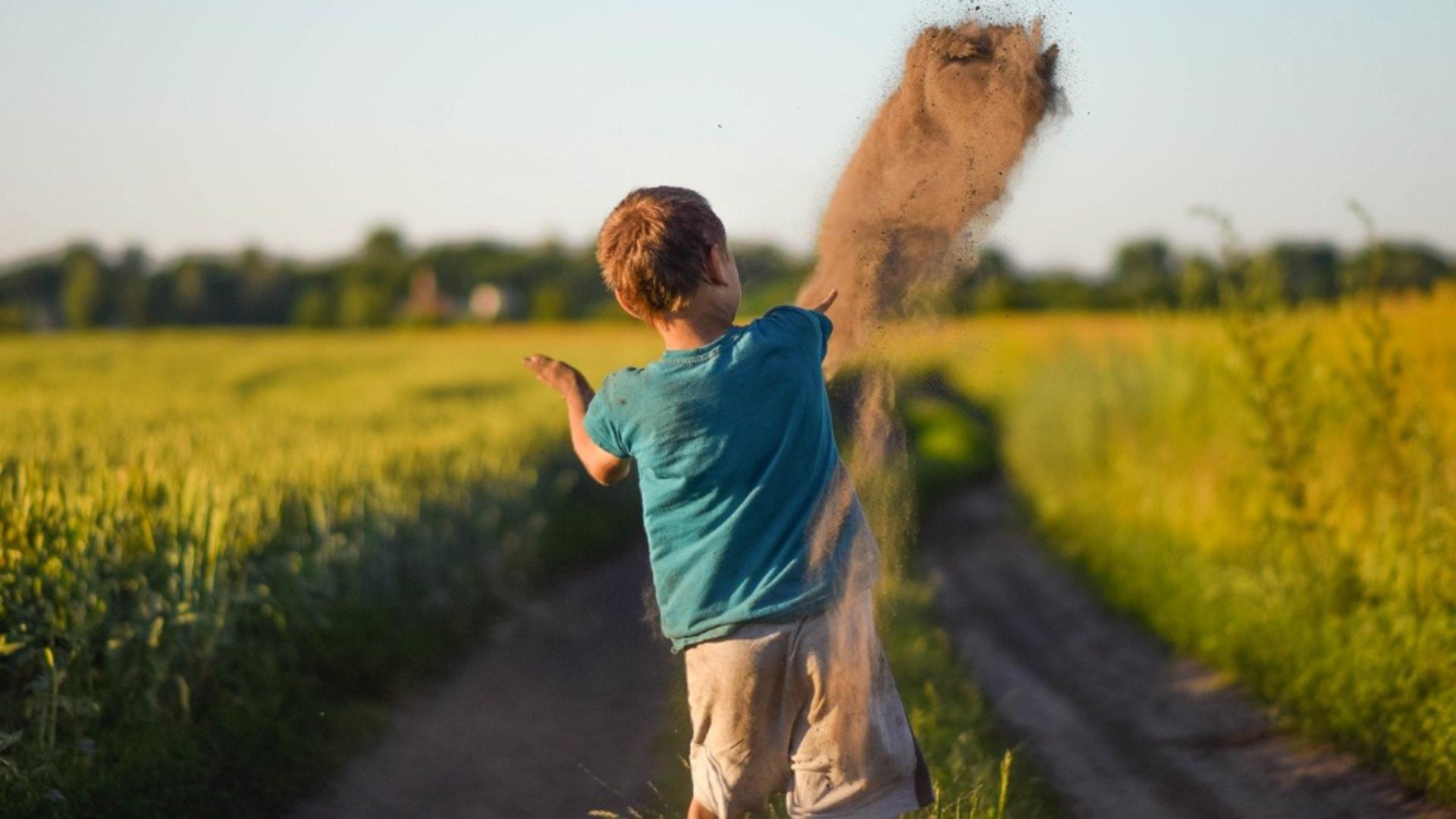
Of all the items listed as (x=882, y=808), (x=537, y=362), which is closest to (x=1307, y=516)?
(x=882, y=808)

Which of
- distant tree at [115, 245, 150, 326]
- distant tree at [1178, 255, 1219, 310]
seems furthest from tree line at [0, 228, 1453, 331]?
distant tree at [1178, 255, 1219, 310]

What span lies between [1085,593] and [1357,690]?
497 centimetres

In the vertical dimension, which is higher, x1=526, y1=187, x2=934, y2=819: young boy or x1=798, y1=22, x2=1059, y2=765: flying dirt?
x1=798, y1=22, x2=1059, y2=765: flying dirt

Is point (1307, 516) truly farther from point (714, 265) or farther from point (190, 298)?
point (190, 298)

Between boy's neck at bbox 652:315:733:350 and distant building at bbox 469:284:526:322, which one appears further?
distant building at bbox 469:284:526:322

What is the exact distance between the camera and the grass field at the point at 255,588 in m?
5.32

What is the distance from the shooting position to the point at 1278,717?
7188 millimetres

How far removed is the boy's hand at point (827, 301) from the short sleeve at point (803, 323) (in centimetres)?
34

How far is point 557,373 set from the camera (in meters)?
3.96

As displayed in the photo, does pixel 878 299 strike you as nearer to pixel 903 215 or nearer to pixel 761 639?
pixel 903 215

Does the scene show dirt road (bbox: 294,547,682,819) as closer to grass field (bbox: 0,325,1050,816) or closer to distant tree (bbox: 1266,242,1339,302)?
grass field (bbox: 0,325,1050,816)

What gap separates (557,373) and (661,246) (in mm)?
639

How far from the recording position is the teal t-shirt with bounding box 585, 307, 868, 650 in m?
3.53

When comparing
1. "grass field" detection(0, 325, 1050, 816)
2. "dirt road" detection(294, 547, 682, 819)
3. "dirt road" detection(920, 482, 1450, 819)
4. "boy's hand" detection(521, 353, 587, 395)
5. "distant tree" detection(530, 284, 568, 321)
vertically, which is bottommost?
"dirt road" detection(920, 482, 1450, 819)
